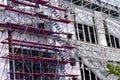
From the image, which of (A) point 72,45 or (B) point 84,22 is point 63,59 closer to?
(A) point 72,45

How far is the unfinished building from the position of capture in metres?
22.1

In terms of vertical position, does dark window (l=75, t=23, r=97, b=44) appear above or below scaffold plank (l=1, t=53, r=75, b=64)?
above

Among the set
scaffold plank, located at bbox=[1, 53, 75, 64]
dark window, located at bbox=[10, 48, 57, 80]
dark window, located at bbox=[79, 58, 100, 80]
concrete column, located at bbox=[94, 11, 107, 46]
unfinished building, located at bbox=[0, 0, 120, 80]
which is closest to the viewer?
scaffold plank, located at bbox=[1, 53, 75, 64]

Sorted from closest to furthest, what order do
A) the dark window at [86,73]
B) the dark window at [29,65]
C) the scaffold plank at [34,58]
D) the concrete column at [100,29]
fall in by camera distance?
the scaffold plank at [34,58] → the dark window at [29,65] → the dark window at [86,73] → the concrete column at [100,29]

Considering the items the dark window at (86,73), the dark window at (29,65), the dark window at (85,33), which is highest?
the dark window at (85,33)

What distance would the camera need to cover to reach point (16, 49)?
2252cm

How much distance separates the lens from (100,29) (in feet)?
99.7

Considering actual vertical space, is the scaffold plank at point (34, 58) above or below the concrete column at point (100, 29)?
below

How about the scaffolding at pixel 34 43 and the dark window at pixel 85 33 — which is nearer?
the scaffolding at pixel 34 43

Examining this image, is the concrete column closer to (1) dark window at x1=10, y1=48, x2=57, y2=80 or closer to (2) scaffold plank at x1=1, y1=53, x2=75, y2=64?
(2) scaffold plank at x1=1, y1=53, x2=75, y2=64

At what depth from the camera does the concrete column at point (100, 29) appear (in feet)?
98.5

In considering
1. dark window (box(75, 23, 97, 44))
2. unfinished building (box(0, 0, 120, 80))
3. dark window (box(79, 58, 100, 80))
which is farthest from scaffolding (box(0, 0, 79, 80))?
dark window (box(75, 23, 97, 44))

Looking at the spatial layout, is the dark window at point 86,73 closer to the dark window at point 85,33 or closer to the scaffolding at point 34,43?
the scaffolding at point 34,43

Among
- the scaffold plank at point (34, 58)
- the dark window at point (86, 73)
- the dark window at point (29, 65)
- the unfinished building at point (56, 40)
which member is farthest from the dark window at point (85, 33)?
the dark window at point (29, 65)
